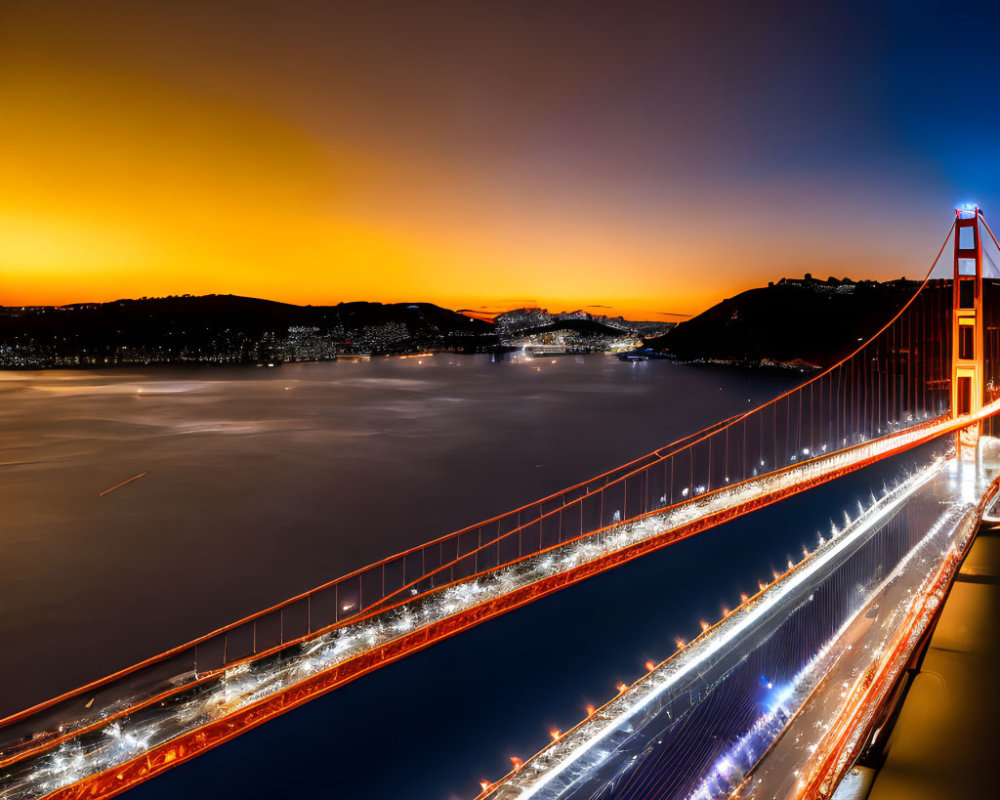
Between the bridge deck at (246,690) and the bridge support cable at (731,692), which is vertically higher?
the bridge deck at (246,690)

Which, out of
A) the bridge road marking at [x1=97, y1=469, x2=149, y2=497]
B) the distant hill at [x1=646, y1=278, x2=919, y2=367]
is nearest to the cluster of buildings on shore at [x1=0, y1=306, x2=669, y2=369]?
the distant hill at [x1=646, y1=278, x2=919, y2=367]

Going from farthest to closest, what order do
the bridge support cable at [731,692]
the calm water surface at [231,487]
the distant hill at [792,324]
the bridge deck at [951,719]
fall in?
the distant hill at [792,324] → the calm water surface at [231,487] → the bridge support cable at [731,692] → the bridge deck at [951,719]

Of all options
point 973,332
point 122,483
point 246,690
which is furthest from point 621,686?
point 122,483

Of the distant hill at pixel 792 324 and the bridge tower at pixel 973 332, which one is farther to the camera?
the distant hill at pixel 792 324

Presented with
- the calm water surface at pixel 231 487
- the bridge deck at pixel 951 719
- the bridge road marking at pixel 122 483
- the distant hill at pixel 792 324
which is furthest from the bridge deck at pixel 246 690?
the distant hill at pixel 792 324

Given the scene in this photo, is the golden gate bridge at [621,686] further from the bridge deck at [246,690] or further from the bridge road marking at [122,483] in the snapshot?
the bridge road marking at [122,483]

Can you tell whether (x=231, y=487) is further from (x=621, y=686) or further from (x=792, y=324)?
(x=792, y=324)

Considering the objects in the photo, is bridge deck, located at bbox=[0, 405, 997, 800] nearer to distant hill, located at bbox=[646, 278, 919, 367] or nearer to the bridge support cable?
the bridge support cable

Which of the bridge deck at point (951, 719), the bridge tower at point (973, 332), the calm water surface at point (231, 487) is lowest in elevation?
the calm water surface at point (231, 487)
